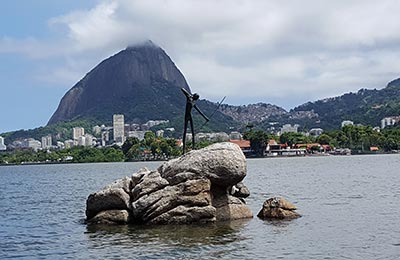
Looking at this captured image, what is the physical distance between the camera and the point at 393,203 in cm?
4319

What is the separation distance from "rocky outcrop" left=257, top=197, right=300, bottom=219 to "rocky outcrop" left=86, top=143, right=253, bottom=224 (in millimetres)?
1343

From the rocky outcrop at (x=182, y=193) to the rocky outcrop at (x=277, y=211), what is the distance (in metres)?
A: 1.34

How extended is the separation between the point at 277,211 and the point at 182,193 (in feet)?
19.5

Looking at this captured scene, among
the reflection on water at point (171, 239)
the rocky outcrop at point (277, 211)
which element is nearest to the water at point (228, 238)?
the reflection on water at point (171, 239)

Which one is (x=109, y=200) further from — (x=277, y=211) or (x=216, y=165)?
(x=277, y=211)

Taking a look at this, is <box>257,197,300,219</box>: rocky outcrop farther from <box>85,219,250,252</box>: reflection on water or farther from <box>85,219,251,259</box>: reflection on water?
<box>85,219,250,252</box>: reflection on water

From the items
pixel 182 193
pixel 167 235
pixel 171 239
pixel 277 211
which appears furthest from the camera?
pixel 277 211

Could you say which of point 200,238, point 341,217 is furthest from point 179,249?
point 341,217

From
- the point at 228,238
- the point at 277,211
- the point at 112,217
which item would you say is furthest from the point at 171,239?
the point at 277,211

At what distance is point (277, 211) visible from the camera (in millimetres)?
34969

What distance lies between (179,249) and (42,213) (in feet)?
75.1

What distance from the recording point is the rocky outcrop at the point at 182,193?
32.6 metres

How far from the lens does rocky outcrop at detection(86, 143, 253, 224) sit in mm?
32562

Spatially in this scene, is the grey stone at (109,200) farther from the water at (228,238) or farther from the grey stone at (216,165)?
the grey stone at (216,165)
